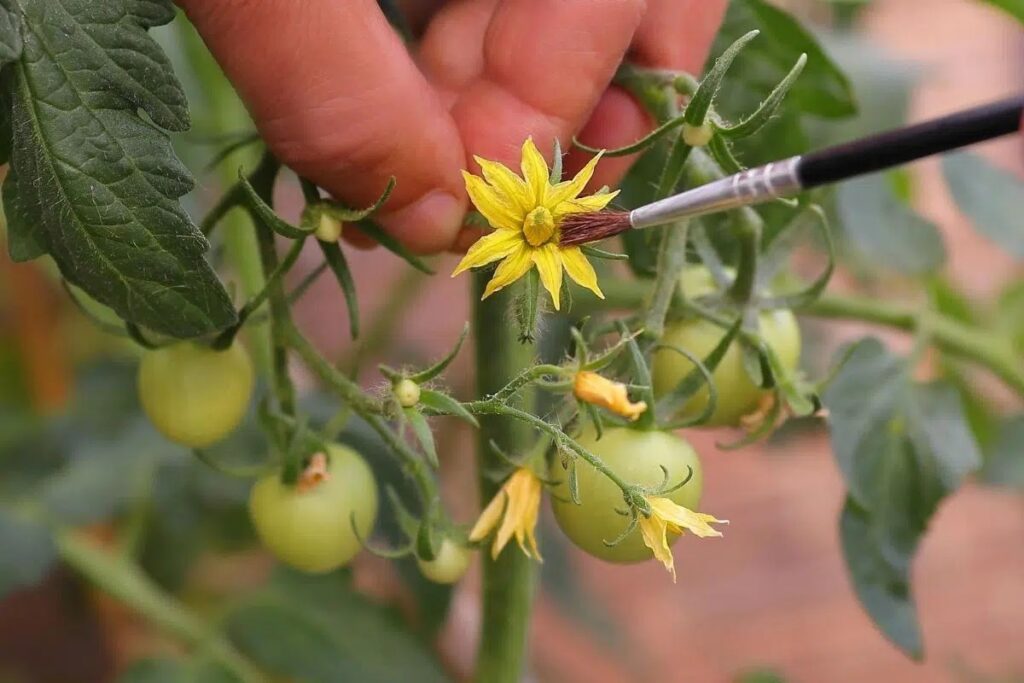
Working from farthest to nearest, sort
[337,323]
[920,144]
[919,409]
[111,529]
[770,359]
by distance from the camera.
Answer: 1. [337,323]
2. [111,529]
3. [919,409]
4. [770,359]
5. [920,144]

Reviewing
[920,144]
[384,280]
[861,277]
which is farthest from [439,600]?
[384,280]

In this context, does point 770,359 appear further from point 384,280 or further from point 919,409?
point 384,280

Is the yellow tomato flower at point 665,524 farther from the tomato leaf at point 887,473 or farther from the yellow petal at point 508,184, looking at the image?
the tomato leaf at point 887,473

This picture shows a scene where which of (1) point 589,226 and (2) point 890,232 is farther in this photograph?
(2) point 890,232

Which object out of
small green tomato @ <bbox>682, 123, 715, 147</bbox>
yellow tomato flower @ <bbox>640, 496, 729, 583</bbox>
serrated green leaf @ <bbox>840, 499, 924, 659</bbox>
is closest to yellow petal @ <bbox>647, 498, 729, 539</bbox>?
yellow tomato flower @ <bbox>640, 496, 729, 583</bbox>

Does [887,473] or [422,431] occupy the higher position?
[422,431]

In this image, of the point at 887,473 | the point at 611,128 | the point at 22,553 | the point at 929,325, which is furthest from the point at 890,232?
the point at 22,553

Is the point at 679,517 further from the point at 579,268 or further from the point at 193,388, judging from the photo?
the point at 193,388
